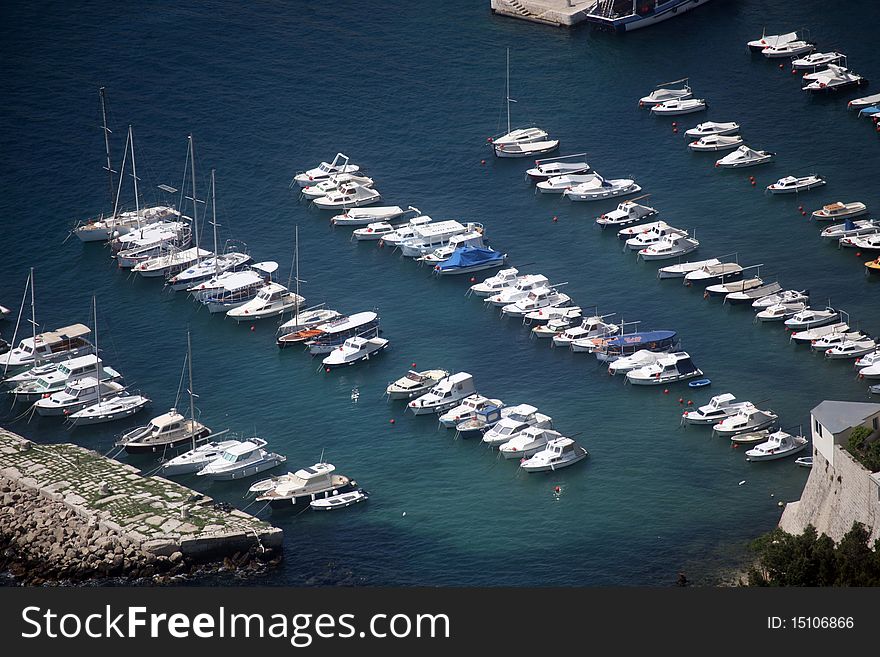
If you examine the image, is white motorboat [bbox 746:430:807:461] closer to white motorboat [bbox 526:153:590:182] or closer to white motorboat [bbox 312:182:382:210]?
white motorboat [bbox 526:153:590:182]

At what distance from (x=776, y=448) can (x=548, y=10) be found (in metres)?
80.5

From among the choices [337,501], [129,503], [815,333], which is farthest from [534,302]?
[129,503]

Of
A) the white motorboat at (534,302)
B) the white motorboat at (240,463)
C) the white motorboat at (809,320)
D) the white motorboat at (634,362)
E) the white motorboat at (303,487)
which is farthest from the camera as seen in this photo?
the white motorboat at (534,302)

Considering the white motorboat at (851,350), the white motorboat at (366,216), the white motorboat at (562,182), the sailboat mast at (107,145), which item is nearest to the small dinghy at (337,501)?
the white motorboat at (851,350)

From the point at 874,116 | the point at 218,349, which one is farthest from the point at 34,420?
the point at 874,116

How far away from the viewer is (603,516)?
111812mm

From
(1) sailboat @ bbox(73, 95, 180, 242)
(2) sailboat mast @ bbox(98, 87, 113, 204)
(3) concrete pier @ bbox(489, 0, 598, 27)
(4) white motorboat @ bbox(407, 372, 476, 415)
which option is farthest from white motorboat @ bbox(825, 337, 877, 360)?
(3) concrete pier @ bbox(489, 0, 598, 27)

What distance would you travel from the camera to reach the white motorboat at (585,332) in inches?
5217

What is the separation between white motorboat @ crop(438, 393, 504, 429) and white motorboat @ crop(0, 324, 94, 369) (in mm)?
28332

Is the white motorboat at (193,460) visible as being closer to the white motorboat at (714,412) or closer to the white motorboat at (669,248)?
the white motorboat at (714,412)

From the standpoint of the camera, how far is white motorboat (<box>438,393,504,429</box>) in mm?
123000

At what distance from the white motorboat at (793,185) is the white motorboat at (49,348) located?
56.0 metres

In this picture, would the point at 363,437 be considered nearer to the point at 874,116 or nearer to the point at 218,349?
the point at 218,349

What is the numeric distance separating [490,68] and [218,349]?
179 ft
